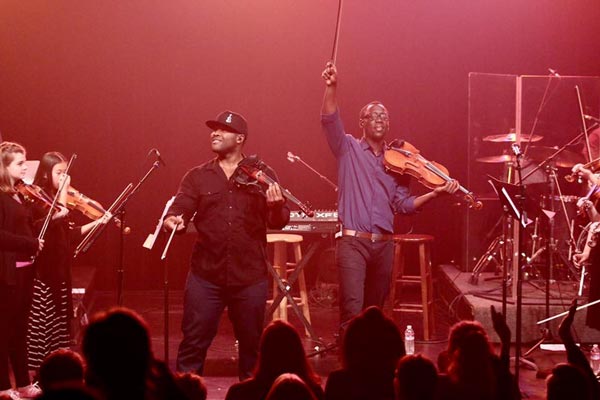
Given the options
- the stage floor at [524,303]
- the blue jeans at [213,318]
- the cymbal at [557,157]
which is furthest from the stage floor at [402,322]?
the cymbal at [557,157]

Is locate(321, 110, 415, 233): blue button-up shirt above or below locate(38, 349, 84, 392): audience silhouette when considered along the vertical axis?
above

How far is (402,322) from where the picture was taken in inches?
397

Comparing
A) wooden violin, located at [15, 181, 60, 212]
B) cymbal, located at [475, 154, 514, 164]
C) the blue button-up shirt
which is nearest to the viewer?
wooden violin, located at [15, 181, 60, 212]

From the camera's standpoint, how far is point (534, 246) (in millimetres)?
10883

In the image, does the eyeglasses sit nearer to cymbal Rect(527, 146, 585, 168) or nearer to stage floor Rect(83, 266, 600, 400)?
stage floor Rect(83, 266, 600, 400)

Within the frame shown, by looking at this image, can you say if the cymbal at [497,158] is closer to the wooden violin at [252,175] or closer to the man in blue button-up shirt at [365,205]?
the man in blue button-up shirt at [365,205]

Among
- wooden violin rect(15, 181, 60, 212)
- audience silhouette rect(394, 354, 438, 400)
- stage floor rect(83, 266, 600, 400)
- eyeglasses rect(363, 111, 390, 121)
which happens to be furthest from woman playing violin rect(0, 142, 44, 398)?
audience silhouette rect(394, 354, 438, 400)

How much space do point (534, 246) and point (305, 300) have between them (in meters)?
3.18

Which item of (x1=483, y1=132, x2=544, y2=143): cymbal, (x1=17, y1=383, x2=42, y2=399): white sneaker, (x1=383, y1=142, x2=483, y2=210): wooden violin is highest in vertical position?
(x1=483, y1=132, x2=544, y2=143): cymbal

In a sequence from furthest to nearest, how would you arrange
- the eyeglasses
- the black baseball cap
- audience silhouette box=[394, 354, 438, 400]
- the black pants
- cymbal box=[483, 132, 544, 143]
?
cymbal box=[483, 132, 544, 143], the eyeglasses, the black pants, the black baseball cap, audience silhouette box=[394, 354, 438, 400]

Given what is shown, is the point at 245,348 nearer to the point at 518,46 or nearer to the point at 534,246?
the point at 534,246

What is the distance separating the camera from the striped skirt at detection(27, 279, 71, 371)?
7.75 m

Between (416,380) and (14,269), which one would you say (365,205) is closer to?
(14,269)

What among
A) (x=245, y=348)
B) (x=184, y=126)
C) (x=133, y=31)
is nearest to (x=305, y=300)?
(x=245, y=348)
